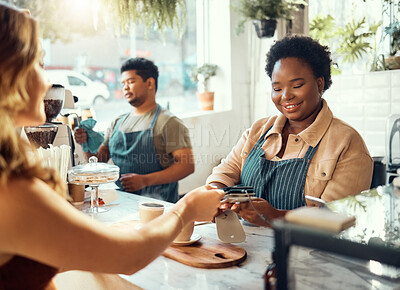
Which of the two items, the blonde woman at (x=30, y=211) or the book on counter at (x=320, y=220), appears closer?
the book on counter at (x=320, y=220)

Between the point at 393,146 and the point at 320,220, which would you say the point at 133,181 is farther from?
the point at 320,220

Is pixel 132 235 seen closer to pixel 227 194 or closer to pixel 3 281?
pixel 3 281

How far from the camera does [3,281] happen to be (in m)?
0.96

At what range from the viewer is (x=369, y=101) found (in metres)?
4.06

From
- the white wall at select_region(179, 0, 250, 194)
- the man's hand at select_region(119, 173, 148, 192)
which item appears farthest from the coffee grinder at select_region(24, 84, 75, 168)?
the white wall at select_region(179, 0, 250, 194)

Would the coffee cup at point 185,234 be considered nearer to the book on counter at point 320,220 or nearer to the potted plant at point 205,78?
the book on counter at point 320,220

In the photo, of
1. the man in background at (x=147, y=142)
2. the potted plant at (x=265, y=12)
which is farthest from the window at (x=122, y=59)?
the potted plant at (x=265, y=12)

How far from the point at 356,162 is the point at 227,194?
62 cm

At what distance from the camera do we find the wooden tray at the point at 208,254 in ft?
4.41

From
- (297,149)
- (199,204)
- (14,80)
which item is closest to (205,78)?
(297,149)

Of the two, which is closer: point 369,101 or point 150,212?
point 150,212

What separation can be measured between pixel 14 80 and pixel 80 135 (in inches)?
77.6

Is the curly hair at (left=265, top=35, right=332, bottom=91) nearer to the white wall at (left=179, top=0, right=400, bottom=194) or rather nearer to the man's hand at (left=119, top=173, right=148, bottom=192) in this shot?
the man's hand at (left=119, top=173, right=148, bottom=192)

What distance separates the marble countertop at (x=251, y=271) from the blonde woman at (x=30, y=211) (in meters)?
0.30
